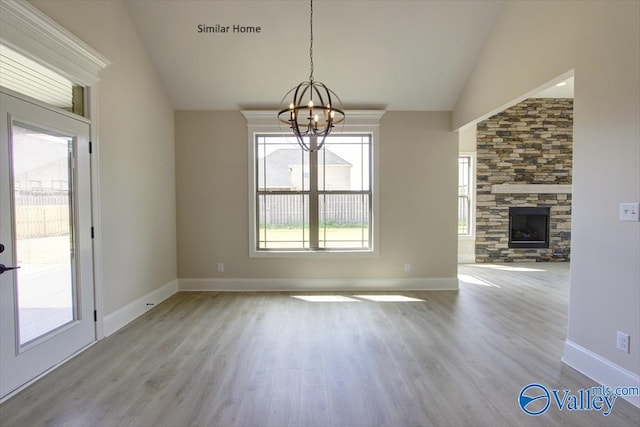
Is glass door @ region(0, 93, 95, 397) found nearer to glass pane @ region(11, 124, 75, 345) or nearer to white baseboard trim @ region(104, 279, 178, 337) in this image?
glass pane @ region(11, 124, 75, 345)

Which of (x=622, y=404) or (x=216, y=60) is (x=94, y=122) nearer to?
(x=216, y=60)

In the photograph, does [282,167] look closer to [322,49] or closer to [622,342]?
[322,49]

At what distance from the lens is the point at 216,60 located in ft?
13.9

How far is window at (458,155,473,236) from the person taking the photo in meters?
7.22

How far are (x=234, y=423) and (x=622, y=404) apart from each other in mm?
2561

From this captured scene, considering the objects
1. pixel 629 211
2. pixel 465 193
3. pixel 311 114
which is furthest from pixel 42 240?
pixel 465 193

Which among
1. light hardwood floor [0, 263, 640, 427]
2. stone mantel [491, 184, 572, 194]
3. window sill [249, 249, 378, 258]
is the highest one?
stone mantel [491, 184, 572, 194]

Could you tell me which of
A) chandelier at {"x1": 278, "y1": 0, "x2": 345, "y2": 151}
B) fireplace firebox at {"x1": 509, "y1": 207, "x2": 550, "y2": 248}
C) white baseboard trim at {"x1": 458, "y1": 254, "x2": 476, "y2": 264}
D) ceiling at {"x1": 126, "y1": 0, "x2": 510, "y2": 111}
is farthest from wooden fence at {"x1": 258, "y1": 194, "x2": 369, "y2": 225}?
fireplace firebox at {"x1": 509, "y1": 207, "x2": 550, "y2": 248}

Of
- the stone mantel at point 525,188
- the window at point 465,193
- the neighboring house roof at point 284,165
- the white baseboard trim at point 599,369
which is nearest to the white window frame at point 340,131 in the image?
the neighboring house roof at point 284,165

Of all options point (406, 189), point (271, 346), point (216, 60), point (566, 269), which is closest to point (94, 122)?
point (216, 60)

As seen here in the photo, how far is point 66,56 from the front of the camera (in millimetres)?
2729

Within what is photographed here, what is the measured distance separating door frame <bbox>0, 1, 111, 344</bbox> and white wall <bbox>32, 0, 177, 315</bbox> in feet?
0.38

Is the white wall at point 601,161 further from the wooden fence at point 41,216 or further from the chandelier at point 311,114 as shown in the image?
the wooden fence at point 41,216

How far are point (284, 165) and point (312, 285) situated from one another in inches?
76.4
